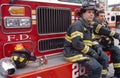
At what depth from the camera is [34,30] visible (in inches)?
102

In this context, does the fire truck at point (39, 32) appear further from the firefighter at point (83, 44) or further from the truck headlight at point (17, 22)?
the firefighter at point (83, 44)

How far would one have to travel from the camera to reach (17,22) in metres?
2.35

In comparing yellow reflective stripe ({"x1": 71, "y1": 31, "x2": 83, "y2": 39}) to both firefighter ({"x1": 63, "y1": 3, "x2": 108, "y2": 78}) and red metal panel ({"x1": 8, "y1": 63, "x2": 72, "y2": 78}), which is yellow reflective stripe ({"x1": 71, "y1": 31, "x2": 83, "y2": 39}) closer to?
firefighter ({"x1": 63, "y1": 3, "x2": 108, "y2": 78})

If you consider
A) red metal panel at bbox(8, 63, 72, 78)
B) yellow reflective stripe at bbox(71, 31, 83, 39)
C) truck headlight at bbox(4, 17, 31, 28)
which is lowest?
red metal panel at bbox(8, 63, 72, 78)

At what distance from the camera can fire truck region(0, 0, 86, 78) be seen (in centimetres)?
225

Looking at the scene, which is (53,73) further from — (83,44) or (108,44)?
(108,44)

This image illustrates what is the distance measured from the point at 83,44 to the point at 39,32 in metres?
0.59

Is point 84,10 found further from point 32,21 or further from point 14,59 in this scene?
point 14,59

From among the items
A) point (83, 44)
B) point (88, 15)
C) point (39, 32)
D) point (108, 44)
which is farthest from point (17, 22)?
point (108, 44)

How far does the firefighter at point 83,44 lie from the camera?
99.3 inches

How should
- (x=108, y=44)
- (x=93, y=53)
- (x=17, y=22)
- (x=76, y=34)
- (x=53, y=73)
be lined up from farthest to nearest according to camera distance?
(x=108, y=44) < (x=93, y=53) < (x=76, y=34) < (x=17, y=22) < (x=53, y=73)

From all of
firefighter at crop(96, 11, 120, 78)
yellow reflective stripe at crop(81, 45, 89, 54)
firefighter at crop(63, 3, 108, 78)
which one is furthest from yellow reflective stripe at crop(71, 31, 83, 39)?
firefighter at crop(96, 11, 120, 78)

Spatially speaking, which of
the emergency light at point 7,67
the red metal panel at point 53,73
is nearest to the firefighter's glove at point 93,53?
the red metal panel at point 53,73

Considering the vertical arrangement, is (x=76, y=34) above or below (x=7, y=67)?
above
